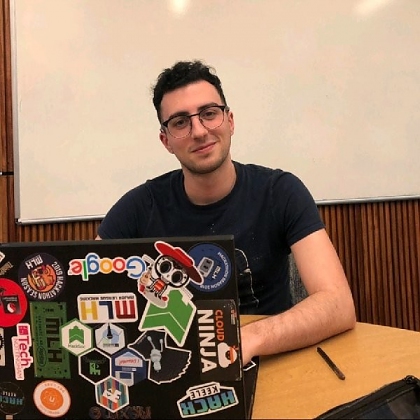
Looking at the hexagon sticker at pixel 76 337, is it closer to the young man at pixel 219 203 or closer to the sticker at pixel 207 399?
the sticker at pixel 207 399

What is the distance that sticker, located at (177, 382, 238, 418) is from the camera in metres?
0.56

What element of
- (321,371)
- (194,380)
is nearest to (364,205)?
(321,371)

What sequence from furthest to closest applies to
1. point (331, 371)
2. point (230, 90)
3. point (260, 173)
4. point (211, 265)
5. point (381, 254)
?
point (381, 254) → point (230, 90) → point (260, 173) → point (331, 371) → point (211, 265)

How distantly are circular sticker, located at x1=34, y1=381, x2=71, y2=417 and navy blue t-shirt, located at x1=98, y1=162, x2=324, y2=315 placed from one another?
68cm

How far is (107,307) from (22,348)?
148 millimetres

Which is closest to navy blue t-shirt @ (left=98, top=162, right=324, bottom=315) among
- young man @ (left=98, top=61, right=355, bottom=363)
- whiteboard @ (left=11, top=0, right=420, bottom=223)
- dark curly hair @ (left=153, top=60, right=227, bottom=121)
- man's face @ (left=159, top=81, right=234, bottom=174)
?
young man @ (left=98, top=61, right=355, bottom=363)

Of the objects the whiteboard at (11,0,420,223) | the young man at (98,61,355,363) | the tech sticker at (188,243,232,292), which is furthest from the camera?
the whiteboard at (11,0,420,223)

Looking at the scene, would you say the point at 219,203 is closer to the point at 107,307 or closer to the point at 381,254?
the point at 107,307

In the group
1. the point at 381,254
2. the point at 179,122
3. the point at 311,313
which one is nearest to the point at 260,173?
the point at 179,122

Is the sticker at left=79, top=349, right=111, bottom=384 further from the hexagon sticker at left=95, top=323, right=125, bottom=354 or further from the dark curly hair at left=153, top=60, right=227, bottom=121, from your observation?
the dark curly hair at left=153, top=60, right=227, bottom=121

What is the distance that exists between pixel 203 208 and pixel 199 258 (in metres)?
0.82

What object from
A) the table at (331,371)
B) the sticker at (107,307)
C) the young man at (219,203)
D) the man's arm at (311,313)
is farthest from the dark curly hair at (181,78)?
the sticker at (107,307)

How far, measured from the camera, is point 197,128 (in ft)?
4.25

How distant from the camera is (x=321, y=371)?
76 centimetres
